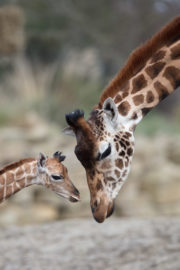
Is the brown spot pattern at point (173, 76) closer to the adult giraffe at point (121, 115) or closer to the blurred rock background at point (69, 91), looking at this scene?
the adult giraffe at point (121, 115)

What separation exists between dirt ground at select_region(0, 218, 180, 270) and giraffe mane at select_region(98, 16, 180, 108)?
2638 millimetres

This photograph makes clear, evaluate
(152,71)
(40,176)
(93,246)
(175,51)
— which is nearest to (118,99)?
(152,71)

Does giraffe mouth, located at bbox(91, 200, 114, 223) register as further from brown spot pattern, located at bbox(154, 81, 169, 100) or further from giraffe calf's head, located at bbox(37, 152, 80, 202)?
brown spot pattern, located at bbox(154, 81, 169, 100)

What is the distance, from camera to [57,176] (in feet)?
15.3

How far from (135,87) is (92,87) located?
15.5 meters

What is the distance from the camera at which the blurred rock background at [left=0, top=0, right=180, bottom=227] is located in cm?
1270

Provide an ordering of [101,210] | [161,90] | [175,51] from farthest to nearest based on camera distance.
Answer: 1. [175,51]
2. [161,90]
3. [101,210]

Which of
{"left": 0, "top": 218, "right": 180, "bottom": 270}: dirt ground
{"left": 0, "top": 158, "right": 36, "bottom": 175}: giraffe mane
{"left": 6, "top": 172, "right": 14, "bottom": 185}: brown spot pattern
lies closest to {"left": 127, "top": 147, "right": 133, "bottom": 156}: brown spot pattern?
{"left": 0, "top": 158, "right": 36, "bottom": 175}: giraffe mane

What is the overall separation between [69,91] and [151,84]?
1438 cm

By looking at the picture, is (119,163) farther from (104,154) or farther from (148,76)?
(148,76)

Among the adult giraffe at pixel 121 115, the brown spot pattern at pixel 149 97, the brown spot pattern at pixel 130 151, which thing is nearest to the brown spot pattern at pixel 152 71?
the adult giraffe at pixel 121 115

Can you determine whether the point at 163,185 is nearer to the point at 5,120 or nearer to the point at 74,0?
the point at 5,120

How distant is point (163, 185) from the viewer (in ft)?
43.8

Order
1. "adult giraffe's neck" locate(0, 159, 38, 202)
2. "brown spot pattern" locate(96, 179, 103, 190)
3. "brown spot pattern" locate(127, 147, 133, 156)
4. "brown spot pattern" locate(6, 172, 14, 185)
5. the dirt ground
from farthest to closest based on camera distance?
the dirt ground < "brown spot pattern" locate(6, 172, 14, 185) < "adult giraffe's neck" locate(0, 159, 38, 202) < "brown spot pattern" locate(127, 147, 133, 156) < "brown spot pattern" locate(96, 179, 103, 190)
